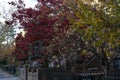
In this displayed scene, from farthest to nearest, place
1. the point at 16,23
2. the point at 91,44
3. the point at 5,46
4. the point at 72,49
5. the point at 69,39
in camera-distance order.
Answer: the point at 5,46, the point at 16,23, the point at 72,49, the point at 69,39, the point at 91,44

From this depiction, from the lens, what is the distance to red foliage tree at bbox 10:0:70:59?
71.8 feet

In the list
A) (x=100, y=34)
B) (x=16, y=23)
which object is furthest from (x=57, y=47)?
(x=100, y=34)

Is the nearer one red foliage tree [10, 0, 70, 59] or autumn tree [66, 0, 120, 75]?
autumn tree [66, 0, 120, 75]

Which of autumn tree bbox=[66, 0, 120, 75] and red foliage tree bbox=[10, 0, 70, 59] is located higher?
red foliage tree bbox=[10, 0, 70, 59]

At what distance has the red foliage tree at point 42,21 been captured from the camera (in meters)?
21.9

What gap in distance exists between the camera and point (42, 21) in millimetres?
23156

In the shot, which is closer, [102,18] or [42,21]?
[102,18]

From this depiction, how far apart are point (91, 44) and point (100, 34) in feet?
14.5

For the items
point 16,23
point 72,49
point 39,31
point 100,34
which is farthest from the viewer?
point 16,23

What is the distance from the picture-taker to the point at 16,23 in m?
25.9

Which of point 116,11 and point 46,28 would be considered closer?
point 116,11

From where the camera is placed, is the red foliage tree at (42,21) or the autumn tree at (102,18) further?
the red foliage tree at (42,21)

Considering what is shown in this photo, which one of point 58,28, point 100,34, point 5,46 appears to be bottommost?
point 100,34

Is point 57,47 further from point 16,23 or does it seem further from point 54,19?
point 16,23
